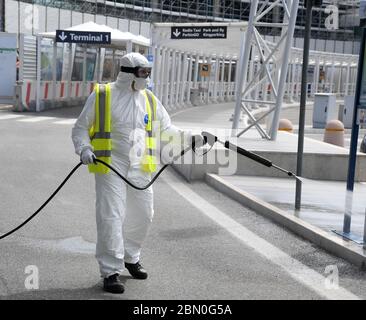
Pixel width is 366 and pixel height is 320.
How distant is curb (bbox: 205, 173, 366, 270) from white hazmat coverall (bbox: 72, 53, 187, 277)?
6.43 feet

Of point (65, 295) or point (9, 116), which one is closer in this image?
point (65, 295)

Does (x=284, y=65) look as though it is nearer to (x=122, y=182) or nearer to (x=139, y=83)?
(x=139, y=83)

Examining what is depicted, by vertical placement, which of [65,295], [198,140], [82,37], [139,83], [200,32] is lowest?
[65,295]

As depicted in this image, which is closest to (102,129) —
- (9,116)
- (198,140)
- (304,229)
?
(198,140)

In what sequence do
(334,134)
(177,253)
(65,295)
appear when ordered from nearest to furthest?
(65,295), (177,253), (334,134)

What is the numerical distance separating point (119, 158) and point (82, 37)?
58.2 feet

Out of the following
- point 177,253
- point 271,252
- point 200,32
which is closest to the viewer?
point 177,253

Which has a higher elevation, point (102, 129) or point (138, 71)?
point (138, 71)

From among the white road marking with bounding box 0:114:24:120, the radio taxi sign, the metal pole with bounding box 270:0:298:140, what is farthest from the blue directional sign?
the metal pole with bounding box 270:0:298:140

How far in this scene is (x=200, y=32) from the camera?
21484 mm

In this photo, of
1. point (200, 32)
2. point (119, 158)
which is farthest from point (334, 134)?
point (119, 158)

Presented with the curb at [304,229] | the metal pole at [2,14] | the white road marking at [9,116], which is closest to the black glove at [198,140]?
the curb at [304,229]

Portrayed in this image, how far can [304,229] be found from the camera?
717 centimetres

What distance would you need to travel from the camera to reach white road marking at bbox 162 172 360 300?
5.34m
